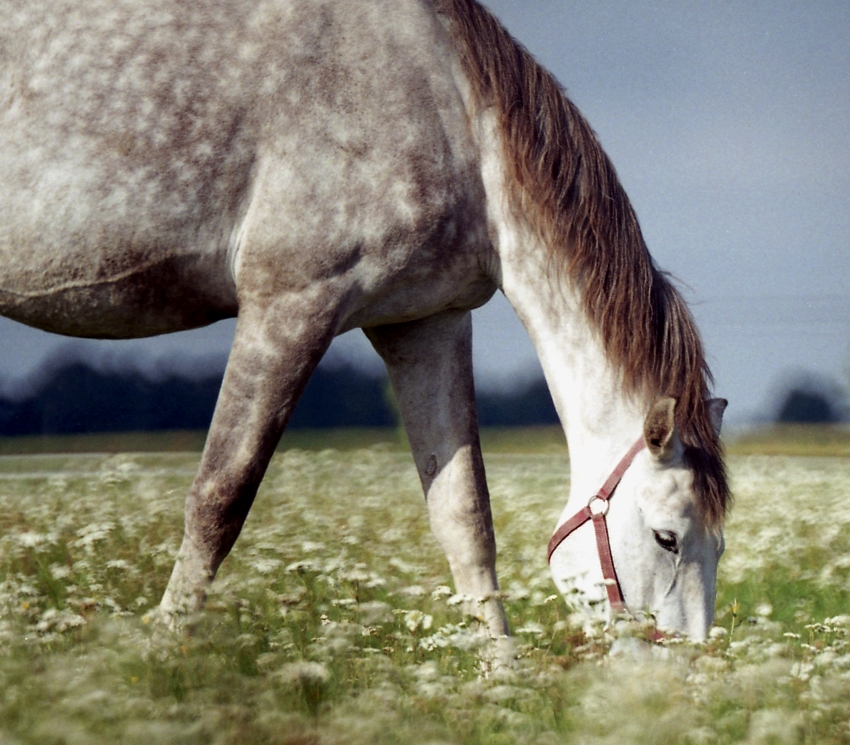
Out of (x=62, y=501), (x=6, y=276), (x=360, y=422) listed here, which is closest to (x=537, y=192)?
(x=6, y=276)

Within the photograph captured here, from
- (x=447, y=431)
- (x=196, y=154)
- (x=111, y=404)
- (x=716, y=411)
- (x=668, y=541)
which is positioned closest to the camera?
(x=196, y=154)

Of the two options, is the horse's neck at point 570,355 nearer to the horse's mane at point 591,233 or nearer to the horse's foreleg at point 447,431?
the horse's mane at point 591,233

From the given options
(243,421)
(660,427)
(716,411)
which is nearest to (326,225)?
(243,421)

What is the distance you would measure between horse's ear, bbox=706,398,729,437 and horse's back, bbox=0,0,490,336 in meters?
1.24

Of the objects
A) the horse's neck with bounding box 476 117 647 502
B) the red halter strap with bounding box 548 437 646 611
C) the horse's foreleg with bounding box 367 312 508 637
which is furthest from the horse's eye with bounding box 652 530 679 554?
the horse's foreleg with bounding box 367 312 508 637

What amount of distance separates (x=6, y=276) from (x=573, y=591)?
231 centimetres

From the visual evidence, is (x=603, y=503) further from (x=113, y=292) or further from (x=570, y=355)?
(x=113, y=292)

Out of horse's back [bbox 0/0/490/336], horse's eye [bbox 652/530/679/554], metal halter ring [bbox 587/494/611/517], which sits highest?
horse's back [bbox 0/0/490/336]

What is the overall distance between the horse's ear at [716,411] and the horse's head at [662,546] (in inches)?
9.9

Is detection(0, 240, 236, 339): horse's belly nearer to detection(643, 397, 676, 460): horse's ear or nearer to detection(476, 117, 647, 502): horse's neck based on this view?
detection(476, 117, 647, 502): horse's neck

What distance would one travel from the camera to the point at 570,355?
12.7 feet

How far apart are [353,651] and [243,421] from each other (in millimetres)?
889

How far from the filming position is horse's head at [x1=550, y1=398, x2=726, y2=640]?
3.56m

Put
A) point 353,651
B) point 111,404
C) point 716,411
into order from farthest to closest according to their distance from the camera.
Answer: point 111,404 < point 716,411 < point 353,651
